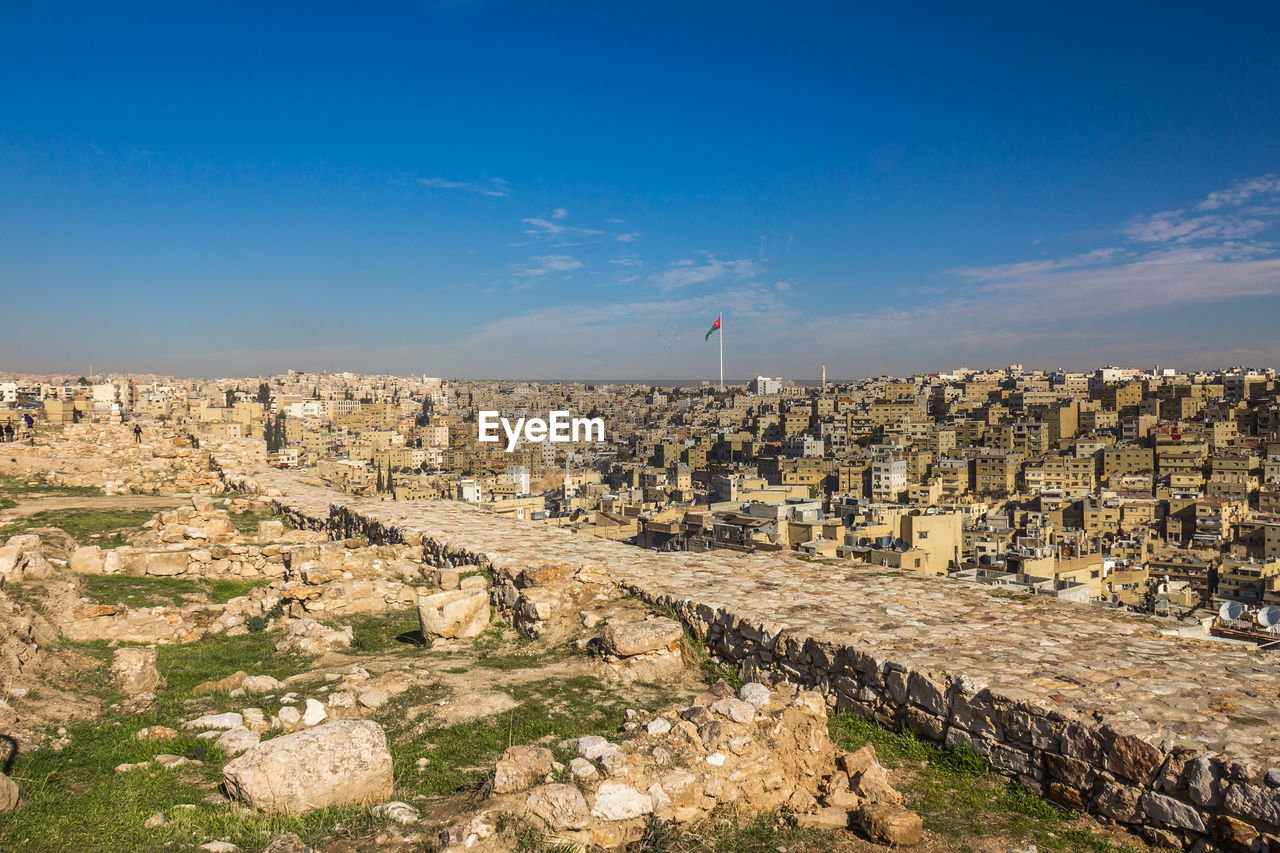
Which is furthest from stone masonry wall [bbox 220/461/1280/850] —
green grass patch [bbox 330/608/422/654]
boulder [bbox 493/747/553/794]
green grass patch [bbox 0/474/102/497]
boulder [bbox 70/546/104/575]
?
green grass patch [bbox 0/474/102/497]

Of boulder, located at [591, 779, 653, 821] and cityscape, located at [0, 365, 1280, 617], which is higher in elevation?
boulder, located at [591, 779, 653, 821]

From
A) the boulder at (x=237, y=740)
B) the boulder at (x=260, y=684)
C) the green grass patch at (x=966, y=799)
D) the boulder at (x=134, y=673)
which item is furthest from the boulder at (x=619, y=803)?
the boulder at (x=134, y=673)

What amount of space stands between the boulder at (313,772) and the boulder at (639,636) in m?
2.53

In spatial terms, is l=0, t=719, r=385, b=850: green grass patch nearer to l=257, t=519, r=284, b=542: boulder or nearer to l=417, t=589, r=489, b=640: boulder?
l=417, t=589, r=489, b=640: boulder

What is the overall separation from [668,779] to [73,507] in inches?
620

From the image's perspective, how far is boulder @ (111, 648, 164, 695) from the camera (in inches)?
235

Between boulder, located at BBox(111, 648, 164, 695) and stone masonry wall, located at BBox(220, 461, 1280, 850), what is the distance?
11.8 feet

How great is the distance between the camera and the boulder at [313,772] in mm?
3982

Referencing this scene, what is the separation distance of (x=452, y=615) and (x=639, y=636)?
2164 millimetres

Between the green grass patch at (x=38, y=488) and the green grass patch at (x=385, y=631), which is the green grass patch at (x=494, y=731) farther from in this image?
the green grass patch at (x=38, y=488)

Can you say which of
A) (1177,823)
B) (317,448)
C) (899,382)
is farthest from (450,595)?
(899,382)

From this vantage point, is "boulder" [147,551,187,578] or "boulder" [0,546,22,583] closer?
"boulder" [0,546,22,583]

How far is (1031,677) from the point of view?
5141mm

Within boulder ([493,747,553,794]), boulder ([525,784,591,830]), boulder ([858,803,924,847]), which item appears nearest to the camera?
boulder ([525,784,591,830])
